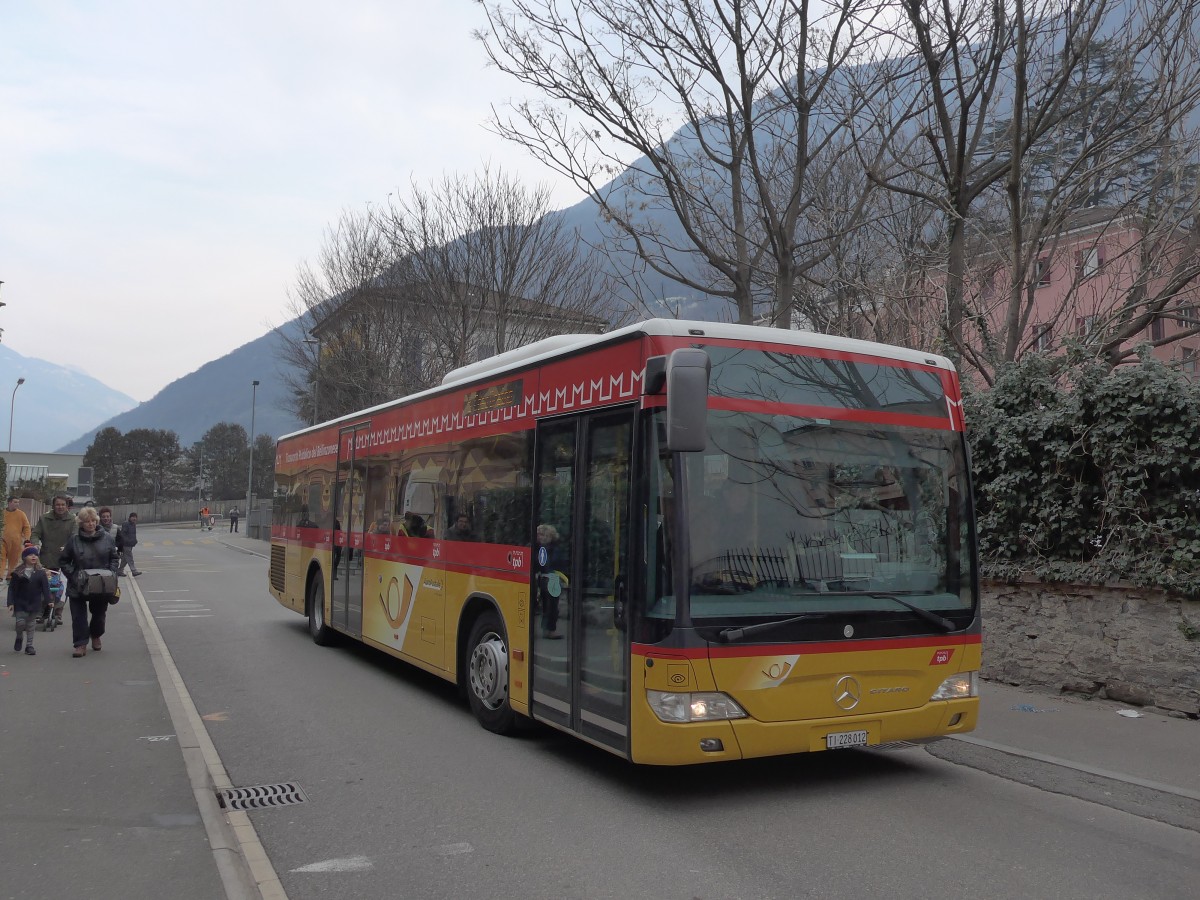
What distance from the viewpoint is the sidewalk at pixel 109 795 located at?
4.71 m

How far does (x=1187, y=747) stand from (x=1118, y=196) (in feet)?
30.1

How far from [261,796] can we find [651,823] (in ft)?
7.92

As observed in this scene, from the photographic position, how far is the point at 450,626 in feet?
28.6

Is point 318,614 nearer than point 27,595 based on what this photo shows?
No

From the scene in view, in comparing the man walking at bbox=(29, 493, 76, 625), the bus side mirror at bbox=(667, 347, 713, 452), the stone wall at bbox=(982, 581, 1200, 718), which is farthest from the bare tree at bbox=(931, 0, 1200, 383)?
the man walking at bbox=(29, 493, 76, 625)

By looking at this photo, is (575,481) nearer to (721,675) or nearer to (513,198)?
(721,675)

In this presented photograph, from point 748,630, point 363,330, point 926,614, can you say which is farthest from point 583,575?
point 363,330

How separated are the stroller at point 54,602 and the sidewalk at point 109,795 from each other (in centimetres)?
398

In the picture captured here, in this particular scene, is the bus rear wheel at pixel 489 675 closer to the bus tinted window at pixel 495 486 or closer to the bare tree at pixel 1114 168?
the bus tinted window at pixel 495 486

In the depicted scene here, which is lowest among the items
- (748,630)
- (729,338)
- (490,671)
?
(490,671)

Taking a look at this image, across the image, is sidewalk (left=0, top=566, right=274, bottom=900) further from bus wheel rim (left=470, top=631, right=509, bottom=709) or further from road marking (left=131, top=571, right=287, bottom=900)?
bus wheel rim (left=470, top=631, right=509, bottom=709)

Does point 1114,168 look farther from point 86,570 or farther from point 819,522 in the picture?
point 86,570

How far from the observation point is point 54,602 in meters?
14.5

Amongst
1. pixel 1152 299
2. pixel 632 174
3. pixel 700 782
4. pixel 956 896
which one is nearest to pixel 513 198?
pixel 632 174
